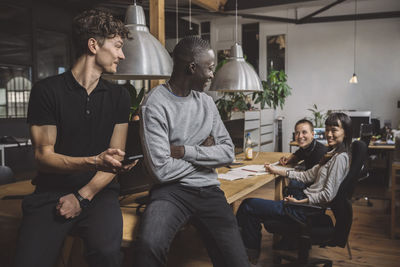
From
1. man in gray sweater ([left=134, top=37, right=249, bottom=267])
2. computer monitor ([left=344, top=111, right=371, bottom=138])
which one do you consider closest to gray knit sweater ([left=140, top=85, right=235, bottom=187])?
man in gray sweater ([left=134, top=37, right=249, bottom=267])

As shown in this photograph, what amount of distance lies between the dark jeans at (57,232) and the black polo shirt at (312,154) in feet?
6.39

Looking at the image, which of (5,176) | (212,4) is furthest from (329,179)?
(212,4)

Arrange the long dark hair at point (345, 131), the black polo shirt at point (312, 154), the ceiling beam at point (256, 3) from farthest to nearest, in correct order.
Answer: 1. the ceiling beam at point (256, 3)
2. the black polo shirt at point (312, 154)
3. the long dark hair at point (345, 131)

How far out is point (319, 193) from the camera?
95.3 inches

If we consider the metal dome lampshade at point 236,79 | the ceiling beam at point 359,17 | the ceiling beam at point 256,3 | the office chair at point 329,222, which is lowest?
the office chair at point 329,222

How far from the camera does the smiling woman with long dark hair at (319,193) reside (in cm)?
240

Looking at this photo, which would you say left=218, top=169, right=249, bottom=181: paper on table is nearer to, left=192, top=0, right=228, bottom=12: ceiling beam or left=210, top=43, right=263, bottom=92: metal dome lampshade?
left=210, top=43, right=263, bottom=92: metal dome lampshade

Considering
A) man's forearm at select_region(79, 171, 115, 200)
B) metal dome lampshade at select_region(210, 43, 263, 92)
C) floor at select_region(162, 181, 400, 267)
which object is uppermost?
metal dome lampshade at select_region(210, 43, 263, 92)

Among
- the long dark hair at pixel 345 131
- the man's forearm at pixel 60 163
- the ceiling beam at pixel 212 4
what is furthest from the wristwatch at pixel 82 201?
the ceiling beam at pixel 212 4

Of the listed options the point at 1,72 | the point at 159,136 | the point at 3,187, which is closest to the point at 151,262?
the point at 159,136

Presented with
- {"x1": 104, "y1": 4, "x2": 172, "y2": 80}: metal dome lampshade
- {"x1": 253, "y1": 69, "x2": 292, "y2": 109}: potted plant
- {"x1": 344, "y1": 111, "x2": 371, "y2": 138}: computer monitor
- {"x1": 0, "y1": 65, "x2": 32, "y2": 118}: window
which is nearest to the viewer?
{"x1": 104, "y1": 4, "x2": 172, "y2": 80}: metal dome lampshade

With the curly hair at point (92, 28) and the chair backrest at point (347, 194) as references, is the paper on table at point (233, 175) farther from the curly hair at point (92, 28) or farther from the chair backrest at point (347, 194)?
the curly hair at point (92, 28)

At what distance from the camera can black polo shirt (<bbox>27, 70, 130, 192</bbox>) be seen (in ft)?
5.04

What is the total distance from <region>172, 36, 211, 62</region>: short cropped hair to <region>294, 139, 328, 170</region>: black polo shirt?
1.65 metres
